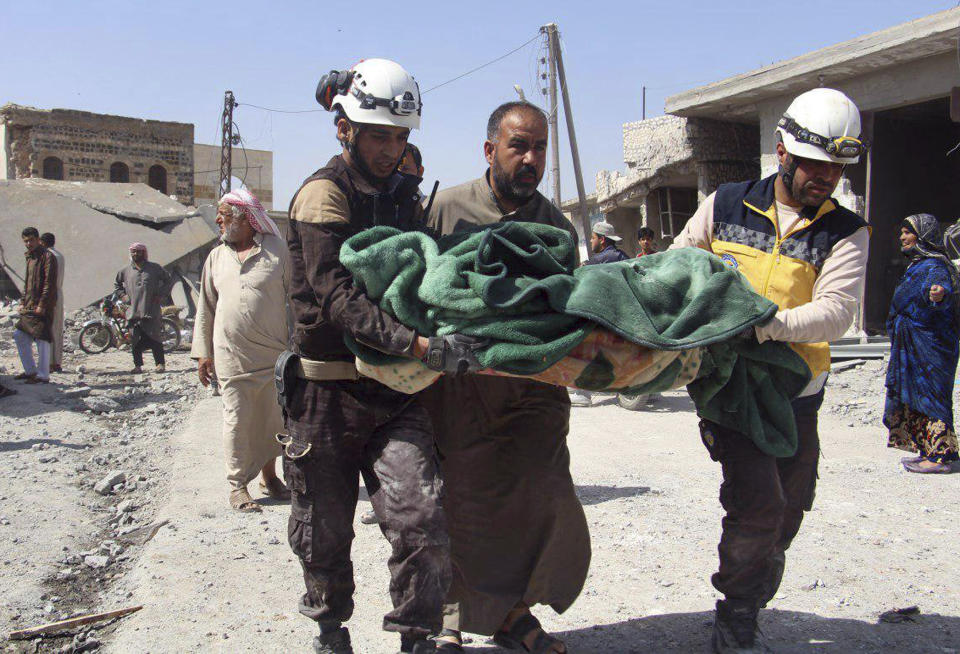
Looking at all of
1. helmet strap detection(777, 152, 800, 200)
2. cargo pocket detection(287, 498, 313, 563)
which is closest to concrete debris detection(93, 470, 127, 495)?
cargo pocket detection(287, 498, 313, 563)

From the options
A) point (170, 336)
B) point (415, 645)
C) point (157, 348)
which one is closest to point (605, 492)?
point (415, 645)

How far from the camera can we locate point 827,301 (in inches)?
113

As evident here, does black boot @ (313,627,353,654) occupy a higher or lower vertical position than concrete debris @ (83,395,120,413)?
lower

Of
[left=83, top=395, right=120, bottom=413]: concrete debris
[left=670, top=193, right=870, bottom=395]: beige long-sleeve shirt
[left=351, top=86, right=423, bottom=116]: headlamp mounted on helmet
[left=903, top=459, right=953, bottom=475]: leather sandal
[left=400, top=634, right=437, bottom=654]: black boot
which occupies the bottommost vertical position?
[left=903, top=459, right=953, bottom=475]: leather sandal

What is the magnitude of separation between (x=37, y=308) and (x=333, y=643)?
1005 cm

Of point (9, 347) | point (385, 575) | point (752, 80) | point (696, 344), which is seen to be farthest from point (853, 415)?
point (9, 347)

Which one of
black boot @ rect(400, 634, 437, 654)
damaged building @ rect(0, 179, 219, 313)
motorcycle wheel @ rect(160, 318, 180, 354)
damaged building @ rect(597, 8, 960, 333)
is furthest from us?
damaged building @ rect(0, 179, 219, 313)

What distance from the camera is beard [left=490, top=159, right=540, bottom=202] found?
3.37 meters

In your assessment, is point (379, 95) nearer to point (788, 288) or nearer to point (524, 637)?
point (788, 288)

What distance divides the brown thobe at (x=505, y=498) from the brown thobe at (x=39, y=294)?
9761mm

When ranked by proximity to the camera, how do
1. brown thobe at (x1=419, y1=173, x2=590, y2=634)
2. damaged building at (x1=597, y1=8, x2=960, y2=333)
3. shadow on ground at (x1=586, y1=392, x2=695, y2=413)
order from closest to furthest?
brown thobe at (x1=419, y1=173, x2=590, y2=634), shadow on ground at (x1=586, y1=392, x2=695, y2=413), damaged building at (x1=597, y1=8, x2=960, y2=333)

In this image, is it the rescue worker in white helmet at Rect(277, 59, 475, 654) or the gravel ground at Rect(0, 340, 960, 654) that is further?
the gravel ground at Rect(0, 340, 960, 654)

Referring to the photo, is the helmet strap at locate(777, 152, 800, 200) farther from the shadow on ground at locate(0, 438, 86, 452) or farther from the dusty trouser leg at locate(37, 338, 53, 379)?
the dusty trouser leg at locate(37, 338, 53, 379)

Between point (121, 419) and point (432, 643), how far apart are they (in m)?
8.00
